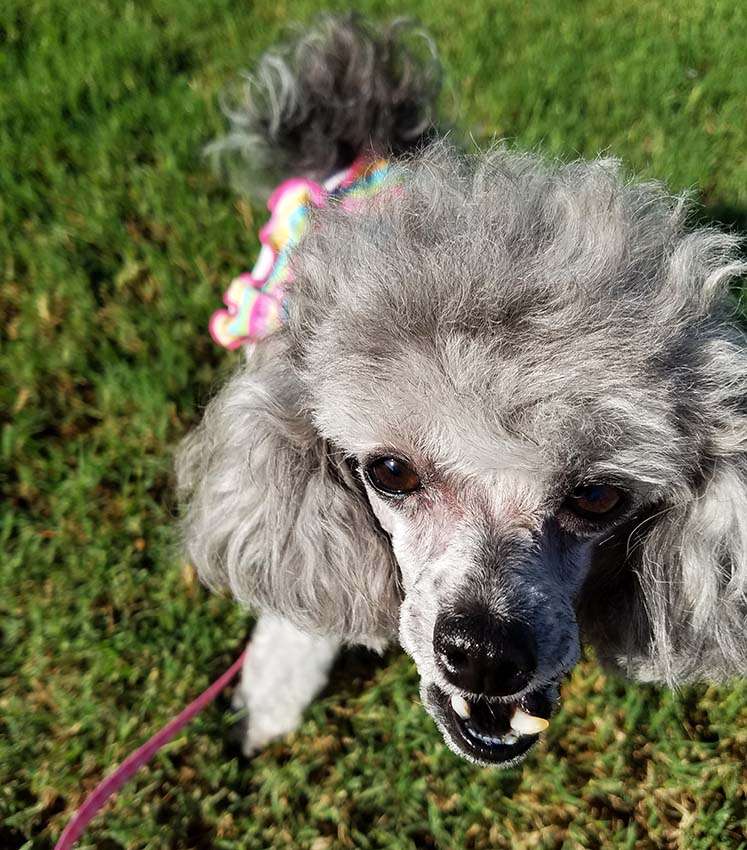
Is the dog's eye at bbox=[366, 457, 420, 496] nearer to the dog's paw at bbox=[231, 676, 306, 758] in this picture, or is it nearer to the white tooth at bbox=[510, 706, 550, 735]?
the white tooth at bbox=[510, 706, 550, 735]

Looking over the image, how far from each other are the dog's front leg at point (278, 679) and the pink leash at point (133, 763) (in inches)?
3.7

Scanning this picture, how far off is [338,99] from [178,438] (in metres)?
1.33

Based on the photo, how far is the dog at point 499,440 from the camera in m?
1.51

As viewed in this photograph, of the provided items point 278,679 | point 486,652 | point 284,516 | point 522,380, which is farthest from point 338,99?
point 486,652

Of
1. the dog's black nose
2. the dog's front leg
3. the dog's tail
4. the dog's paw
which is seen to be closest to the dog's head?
the dog's black nose

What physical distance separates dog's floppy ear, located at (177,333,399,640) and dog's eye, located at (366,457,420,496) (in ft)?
0.46

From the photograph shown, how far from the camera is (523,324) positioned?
1499 millimetres

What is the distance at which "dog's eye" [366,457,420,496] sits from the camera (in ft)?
5.54

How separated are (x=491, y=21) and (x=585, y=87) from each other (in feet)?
2.38

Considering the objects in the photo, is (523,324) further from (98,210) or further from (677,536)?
(98,210)

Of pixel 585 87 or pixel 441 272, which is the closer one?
pixel 441 272

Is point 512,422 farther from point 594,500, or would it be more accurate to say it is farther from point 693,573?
point 693,573

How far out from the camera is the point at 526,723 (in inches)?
67.1

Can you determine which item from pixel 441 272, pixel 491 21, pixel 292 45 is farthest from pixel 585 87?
pixel 441 272
